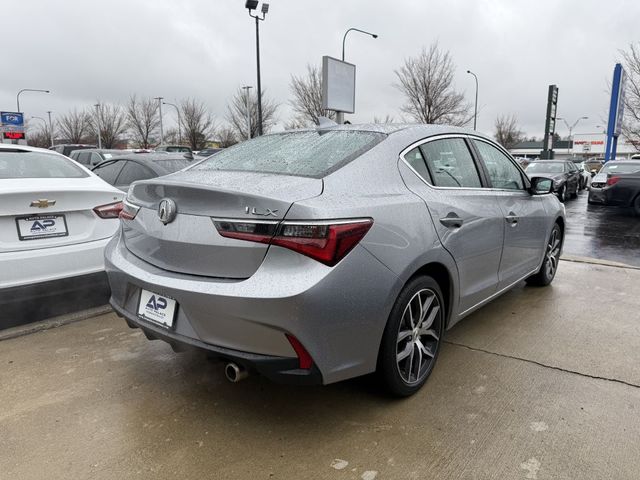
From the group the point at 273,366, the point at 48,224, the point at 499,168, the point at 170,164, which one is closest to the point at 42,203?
the point at 48,224

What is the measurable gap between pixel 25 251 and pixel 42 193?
1.46 feet

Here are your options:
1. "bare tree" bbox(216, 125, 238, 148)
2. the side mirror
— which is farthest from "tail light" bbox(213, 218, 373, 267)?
"bare tree" bbox(216, 125, 238, 148)

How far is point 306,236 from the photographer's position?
6.91 ft

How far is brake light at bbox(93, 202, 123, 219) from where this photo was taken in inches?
154

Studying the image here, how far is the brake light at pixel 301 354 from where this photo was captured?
2123 mm

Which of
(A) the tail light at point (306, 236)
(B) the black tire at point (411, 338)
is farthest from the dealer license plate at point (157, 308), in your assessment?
(B) the black tire at point (411, 338)

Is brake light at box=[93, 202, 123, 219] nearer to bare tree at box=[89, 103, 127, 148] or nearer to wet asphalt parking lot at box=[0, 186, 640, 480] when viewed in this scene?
wet asphalt parking lot at box=[0, 186, 640, 480]

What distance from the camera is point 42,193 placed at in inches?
139

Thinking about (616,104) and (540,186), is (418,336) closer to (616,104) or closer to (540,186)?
(540,186)

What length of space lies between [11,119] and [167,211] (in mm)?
33223

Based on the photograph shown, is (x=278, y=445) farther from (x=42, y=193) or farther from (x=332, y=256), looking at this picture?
(x=42, y=193)

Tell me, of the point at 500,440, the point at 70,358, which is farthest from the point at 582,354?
the point at 70,358

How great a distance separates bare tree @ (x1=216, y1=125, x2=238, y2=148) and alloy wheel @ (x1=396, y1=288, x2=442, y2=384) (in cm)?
4848

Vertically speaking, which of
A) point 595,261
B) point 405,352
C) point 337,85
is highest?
point 337,85
